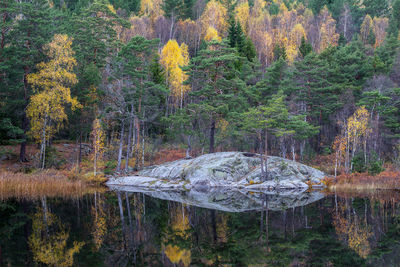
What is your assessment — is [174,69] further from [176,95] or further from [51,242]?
[51,242]

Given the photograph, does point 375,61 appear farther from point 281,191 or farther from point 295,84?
point 281,191

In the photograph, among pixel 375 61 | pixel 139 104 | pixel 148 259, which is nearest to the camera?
pixel 148 259

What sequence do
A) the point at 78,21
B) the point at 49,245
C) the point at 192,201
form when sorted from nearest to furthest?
the point at 49,245
the point at 192,201
the point at 78,21

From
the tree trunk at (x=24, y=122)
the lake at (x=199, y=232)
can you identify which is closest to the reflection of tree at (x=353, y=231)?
the lake at (x=199, y=232)

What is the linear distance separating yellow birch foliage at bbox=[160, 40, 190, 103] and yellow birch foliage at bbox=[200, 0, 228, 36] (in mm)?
14783

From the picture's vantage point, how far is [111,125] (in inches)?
1356

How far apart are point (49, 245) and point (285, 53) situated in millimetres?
42504

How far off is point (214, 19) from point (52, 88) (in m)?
34.1

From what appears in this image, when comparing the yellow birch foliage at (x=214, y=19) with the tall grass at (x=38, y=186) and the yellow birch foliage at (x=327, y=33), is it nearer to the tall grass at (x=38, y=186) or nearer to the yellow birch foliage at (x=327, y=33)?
the yellow birch foliage at (x=327, y=33)

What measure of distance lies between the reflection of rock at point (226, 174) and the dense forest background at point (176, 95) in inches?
96.1

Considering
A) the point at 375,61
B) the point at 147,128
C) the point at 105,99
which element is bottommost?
the point at 147,128

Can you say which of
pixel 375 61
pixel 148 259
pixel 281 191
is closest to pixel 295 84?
pixel 375 61

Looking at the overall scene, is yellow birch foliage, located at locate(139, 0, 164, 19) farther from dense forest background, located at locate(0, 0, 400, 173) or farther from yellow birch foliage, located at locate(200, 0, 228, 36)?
dense forest background, located at locate(0, 0, 400, 173)

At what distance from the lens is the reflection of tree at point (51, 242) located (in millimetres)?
8688
